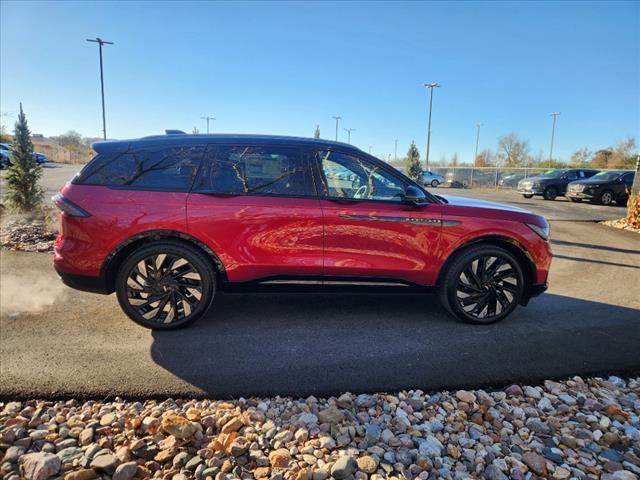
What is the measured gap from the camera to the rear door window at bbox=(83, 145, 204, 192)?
353 cm

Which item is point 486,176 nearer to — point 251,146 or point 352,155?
point 352,155

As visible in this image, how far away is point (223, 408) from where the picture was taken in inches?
101

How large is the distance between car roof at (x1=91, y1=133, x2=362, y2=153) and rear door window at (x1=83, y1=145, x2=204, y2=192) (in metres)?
0.07

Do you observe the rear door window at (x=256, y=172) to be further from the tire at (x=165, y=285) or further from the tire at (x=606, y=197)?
the tire at (x=606, y=197)

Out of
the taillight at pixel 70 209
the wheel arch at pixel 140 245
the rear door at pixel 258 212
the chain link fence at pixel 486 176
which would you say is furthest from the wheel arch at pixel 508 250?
the chain link fence at pixel 486 176

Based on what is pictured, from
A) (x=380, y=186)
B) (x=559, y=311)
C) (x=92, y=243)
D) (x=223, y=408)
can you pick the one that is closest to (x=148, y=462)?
(x=223, y=408)

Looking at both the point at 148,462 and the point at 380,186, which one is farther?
the point at 380,186

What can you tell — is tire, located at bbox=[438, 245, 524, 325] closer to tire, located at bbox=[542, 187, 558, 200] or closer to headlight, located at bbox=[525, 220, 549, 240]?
headlight, located at bbox=[525, 220, 549, 240]

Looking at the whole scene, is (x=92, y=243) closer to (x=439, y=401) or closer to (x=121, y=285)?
(x=121, y=285)

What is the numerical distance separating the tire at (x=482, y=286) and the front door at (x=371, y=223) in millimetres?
253

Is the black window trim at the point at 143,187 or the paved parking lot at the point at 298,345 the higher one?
the black window trim at the point at 143,187

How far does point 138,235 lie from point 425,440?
112 inches

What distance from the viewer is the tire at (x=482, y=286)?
3.89m

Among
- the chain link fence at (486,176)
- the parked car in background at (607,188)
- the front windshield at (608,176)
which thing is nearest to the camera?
the parked car in background at (607,188)
